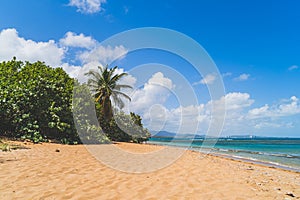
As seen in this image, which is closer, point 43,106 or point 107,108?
point 43,106

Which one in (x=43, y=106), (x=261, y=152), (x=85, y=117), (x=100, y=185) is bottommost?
(x=261, y=152)

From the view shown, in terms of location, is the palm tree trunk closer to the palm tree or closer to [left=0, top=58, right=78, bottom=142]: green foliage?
the palm tree

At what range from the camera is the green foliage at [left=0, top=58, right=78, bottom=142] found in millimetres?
11594

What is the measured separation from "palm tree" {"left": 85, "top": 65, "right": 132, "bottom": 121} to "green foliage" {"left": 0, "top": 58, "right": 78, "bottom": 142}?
29.4 feet

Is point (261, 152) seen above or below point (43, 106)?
below

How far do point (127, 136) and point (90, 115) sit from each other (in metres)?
11.6

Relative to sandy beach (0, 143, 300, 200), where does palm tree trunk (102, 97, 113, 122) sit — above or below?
above

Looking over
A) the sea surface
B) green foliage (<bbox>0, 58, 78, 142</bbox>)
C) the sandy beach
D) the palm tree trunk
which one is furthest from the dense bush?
the sea surface

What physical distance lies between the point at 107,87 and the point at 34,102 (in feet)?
38.9

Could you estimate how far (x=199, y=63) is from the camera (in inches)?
441

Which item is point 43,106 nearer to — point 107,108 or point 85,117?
point 85,117

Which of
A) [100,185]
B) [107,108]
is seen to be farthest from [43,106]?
[107,108]

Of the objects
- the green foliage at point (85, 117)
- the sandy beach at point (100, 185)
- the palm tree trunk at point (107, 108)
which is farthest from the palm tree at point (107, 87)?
the sandy beach at point (100, 185)

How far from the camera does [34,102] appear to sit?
1247 centimetres
